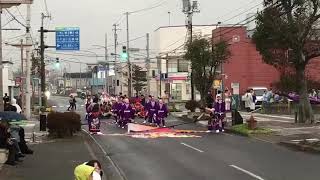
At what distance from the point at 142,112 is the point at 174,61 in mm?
56579

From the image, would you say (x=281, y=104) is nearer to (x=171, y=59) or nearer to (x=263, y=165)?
(x=263, y=165)

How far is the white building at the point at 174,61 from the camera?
9800 centimetres

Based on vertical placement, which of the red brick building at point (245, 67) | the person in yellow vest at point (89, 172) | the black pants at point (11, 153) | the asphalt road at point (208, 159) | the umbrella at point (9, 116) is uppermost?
the red brick building at point (245, 67)

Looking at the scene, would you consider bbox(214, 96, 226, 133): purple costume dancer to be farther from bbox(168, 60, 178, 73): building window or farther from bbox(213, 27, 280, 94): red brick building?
bbox(168, 60, 178, 73): building window

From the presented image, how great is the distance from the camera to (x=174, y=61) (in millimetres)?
101875

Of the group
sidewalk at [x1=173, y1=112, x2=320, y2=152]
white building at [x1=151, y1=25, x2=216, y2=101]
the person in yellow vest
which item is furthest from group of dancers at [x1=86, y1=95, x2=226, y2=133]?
white building at [x1=151, y1=25, x2=216, y2=101]

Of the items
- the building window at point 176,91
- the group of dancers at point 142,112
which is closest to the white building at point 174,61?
the building window at point 176,91

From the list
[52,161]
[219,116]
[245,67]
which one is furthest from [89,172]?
[245,67]

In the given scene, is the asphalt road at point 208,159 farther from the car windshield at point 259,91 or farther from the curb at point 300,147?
the car windshield at point 259,91

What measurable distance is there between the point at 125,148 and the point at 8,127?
683 centimetres

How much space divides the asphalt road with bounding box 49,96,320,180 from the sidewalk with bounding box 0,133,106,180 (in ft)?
3.26

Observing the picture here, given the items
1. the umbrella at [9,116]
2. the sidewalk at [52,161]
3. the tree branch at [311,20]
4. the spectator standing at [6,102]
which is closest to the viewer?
the sidewalk at [52,161]

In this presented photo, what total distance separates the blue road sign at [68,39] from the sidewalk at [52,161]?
24714mm

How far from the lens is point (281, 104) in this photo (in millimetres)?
46156
